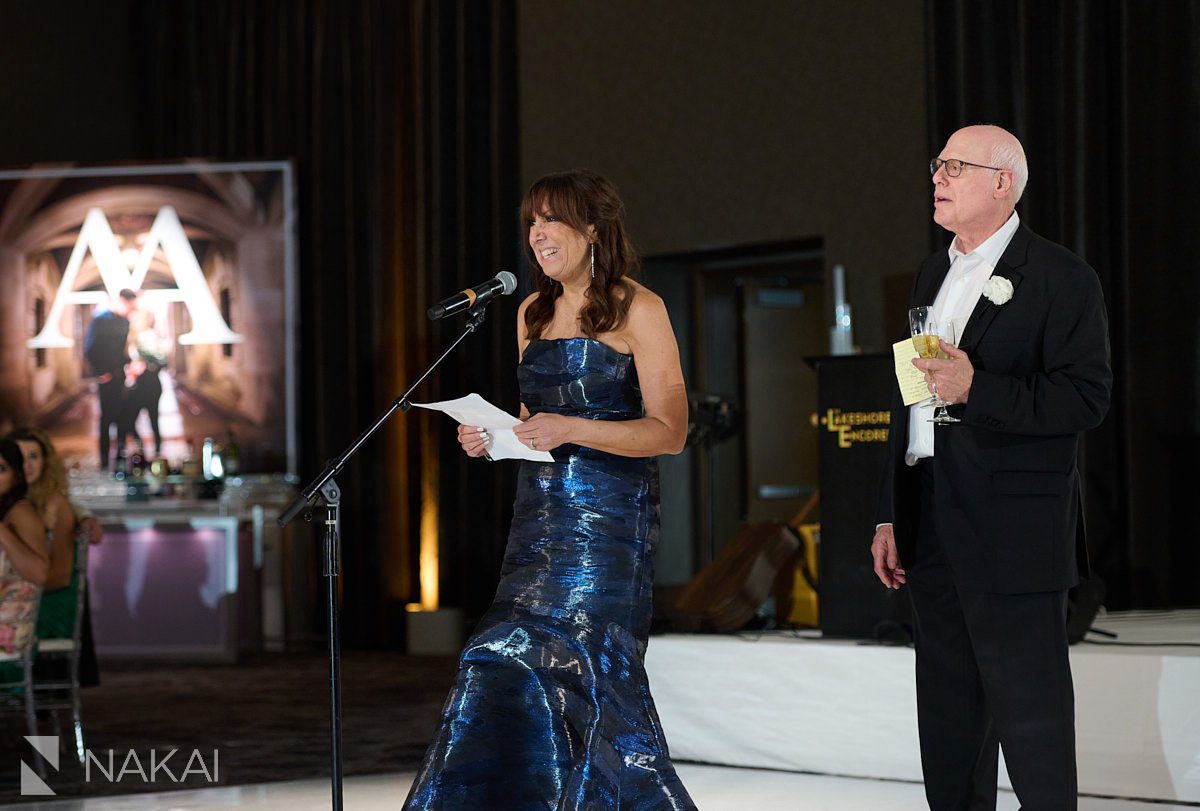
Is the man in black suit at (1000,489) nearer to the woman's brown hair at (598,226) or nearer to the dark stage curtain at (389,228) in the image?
the woman's brown hair at (598,226)

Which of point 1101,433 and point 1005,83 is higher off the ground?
point 1005,83

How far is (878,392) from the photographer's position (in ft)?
15.4

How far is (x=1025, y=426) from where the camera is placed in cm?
275

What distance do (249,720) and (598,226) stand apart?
148 inches

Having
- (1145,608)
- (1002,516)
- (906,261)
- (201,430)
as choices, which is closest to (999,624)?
(1002,516)

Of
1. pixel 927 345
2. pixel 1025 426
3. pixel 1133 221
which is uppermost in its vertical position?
pixel 1133 221

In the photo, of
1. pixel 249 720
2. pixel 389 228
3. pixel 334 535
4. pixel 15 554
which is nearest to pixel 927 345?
pixel 334 535

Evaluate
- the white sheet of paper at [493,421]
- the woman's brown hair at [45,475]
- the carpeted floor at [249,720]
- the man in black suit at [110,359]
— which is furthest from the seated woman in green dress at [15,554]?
the white sheet of paper at [493,421]

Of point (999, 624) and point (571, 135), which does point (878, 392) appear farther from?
point (571, 135)

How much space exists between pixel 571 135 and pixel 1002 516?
6.30 meters

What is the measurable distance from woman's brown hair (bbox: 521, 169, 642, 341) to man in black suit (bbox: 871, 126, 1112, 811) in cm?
65

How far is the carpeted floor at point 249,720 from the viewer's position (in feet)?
16.3

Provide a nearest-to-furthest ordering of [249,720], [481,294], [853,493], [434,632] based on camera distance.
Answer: [481,294] < [853,493] < [249,720] < [434,632]

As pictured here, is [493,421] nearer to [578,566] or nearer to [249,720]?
[578,566]
